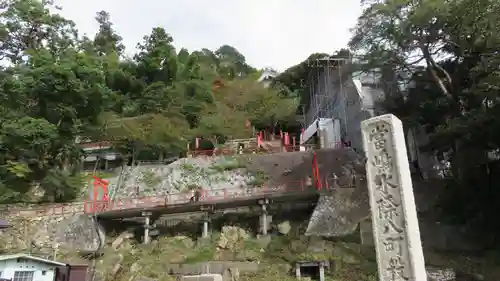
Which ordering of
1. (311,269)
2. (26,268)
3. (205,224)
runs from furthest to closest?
(205,224)
(311,269)
(26,268)

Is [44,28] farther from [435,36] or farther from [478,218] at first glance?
[478,218]

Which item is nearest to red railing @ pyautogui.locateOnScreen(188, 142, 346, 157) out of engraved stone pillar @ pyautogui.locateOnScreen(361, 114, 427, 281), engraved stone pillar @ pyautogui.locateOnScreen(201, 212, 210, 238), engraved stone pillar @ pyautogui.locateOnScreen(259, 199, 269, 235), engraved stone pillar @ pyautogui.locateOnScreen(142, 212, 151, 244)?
engraved stone pillar @ pyautogui.locateOnScreen(201, 212, 210, 238)

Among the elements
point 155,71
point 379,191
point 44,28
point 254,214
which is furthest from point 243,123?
point 379,191

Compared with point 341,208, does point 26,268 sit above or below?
below

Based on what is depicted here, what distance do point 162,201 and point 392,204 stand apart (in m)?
18.7

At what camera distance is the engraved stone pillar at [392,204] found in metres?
7.20

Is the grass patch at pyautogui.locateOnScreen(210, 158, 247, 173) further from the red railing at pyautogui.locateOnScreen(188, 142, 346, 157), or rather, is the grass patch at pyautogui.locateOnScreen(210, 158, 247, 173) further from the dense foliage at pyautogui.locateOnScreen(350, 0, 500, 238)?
the dense foliage at pyautogui.locateOnScreen(350, 0, 500, 238)

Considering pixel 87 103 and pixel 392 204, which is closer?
pixel 392 204

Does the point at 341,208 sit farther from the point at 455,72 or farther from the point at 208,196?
the point at 455,72

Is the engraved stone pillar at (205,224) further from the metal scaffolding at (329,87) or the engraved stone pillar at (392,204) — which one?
the engraved stone pillar at (392,204)

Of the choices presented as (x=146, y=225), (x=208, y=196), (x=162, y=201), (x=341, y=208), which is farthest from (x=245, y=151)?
(x=341, y=208)

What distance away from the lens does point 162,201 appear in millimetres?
24578

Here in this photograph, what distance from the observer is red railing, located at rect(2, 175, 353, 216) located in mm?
22672

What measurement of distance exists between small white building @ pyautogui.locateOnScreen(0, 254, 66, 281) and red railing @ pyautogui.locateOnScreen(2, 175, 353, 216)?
639 cm
